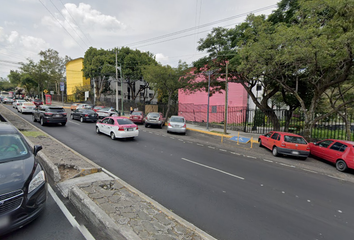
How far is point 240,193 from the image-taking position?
536cm

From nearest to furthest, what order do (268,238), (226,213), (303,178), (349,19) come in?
1. (268,238)
2. (226,213)
3. (303,178)
4. (349,19)

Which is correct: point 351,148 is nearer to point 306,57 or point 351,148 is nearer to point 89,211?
point 306,57

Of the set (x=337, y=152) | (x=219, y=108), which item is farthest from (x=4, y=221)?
(x=219, y=108)

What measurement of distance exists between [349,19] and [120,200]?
1407cm

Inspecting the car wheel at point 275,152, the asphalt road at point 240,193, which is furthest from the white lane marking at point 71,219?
the car wheel at point 275,152

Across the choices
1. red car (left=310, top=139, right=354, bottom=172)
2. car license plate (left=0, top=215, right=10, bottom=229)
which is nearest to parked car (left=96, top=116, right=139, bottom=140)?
car license plate (left=0, top=215, right=10, bottom=229)

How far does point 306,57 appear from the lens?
10570mm

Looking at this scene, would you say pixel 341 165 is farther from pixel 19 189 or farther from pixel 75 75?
pixel 75 75

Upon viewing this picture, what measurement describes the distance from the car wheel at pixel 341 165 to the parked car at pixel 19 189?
1140 cm

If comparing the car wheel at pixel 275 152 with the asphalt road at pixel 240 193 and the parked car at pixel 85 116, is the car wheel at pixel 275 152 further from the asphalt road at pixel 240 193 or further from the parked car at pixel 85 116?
the parked car at pixel 85 116

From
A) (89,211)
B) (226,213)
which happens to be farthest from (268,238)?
(89,211)

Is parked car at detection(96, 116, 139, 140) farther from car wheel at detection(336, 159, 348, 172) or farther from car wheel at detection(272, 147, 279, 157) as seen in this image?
car wheel at detection(336, 159, 348, 172)

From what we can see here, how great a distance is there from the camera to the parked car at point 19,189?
282 cm

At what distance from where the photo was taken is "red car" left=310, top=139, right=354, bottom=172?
27.1 ft
